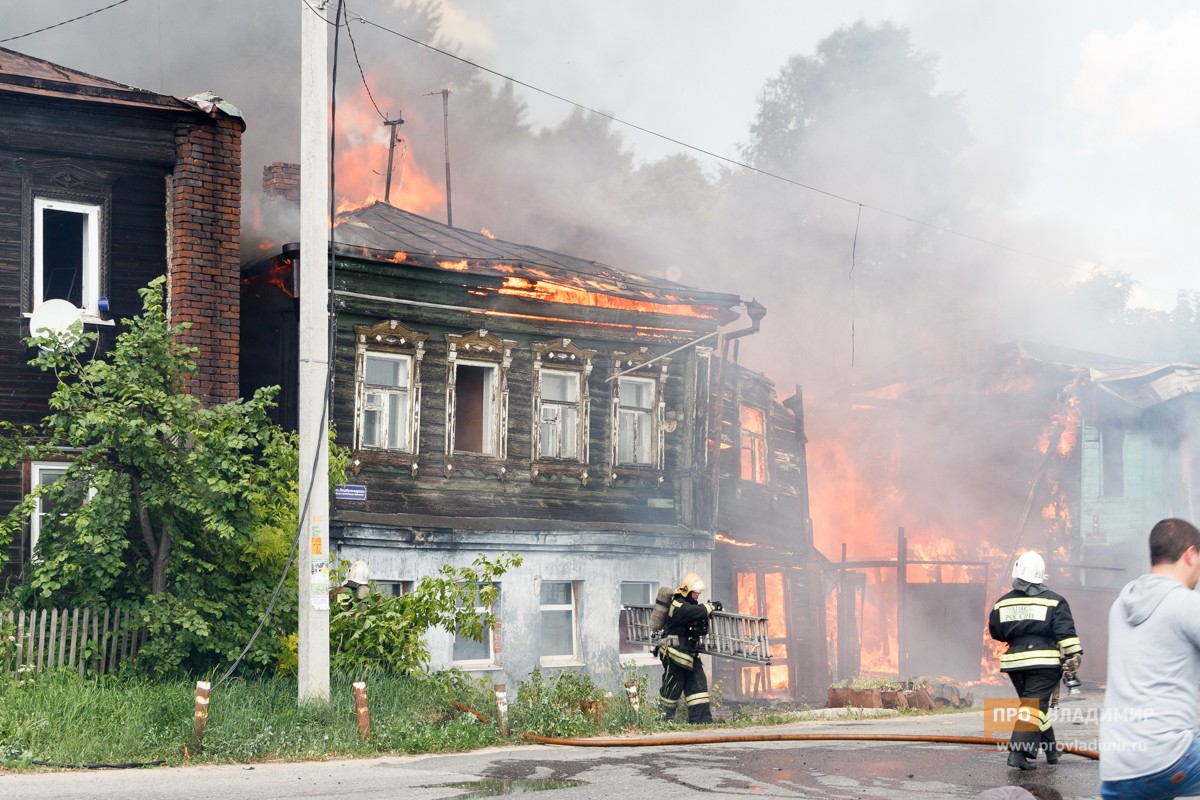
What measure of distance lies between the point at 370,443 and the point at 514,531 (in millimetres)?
2496

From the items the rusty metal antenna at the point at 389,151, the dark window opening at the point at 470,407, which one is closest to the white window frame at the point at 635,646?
the dark window opening at the point at 470,407

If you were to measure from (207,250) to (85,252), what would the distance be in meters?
1.42

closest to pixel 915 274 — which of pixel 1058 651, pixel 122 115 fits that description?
pixel 122 115

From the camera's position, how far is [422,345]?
63.1 feet

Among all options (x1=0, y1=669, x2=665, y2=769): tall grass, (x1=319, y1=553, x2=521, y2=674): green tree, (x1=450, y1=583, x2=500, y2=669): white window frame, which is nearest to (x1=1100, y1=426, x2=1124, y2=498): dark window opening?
(x1=450, y1=583, x2=500, y2=669): white window frame

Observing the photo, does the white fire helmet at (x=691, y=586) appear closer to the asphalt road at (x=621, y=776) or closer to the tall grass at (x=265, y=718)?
the tall grass at (x=265, y=718)


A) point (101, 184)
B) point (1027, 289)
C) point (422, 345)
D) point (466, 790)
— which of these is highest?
point (1027, 289)

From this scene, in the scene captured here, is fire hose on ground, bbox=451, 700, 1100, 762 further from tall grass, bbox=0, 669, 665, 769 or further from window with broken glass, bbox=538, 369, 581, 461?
window with broken glass, bbox=538, 369, 581, 461

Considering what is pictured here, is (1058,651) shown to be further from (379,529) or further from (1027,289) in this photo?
(1027,289)

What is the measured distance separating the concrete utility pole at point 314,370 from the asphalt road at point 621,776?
65.7 inches

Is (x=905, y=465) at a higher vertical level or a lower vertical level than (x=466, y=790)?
higher

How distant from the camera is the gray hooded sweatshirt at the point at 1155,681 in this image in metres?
4.57

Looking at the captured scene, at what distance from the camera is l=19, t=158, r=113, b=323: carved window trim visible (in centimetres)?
1570

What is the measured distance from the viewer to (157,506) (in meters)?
13.3
